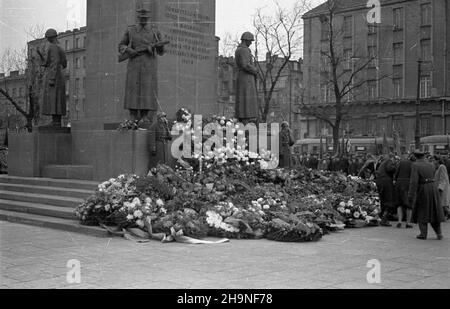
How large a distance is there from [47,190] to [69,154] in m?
3.26

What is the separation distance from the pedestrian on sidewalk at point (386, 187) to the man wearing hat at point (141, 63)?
19.9ft

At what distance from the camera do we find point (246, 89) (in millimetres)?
17969

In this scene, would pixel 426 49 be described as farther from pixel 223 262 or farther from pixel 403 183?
pixel 223 262

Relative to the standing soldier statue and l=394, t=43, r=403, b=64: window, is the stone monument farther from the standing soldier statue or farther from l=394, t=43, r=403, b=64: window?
l=394, t=43, r=403, b=64: window

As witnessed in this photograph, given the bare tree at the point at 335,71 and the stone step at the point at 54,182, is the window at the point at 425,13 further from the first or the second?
the stone step at the point at 54,182

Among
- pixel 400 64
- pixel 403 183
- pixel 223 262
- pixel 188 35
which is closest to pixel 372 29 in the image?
pixel 400 64

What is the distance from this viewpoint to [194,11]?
18.8 metres

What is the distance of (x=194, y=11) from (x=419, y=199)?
9701 mm

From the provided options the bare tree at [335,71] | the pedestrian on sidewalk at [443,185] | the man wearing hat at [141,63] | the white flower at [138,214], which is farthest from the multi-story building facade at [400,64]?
the white flower at [138,214]

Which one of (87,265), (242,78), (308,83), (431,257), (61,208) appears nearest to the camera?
(87,265)

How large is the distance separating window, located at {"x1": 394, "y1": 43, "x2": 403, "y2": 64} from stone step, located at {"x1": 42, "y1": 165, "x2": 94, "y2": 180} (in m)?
51.1

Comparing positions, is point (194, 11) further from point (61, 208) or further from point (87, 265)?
point (87, 265)

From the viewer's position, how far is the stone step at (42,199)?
1437cm
